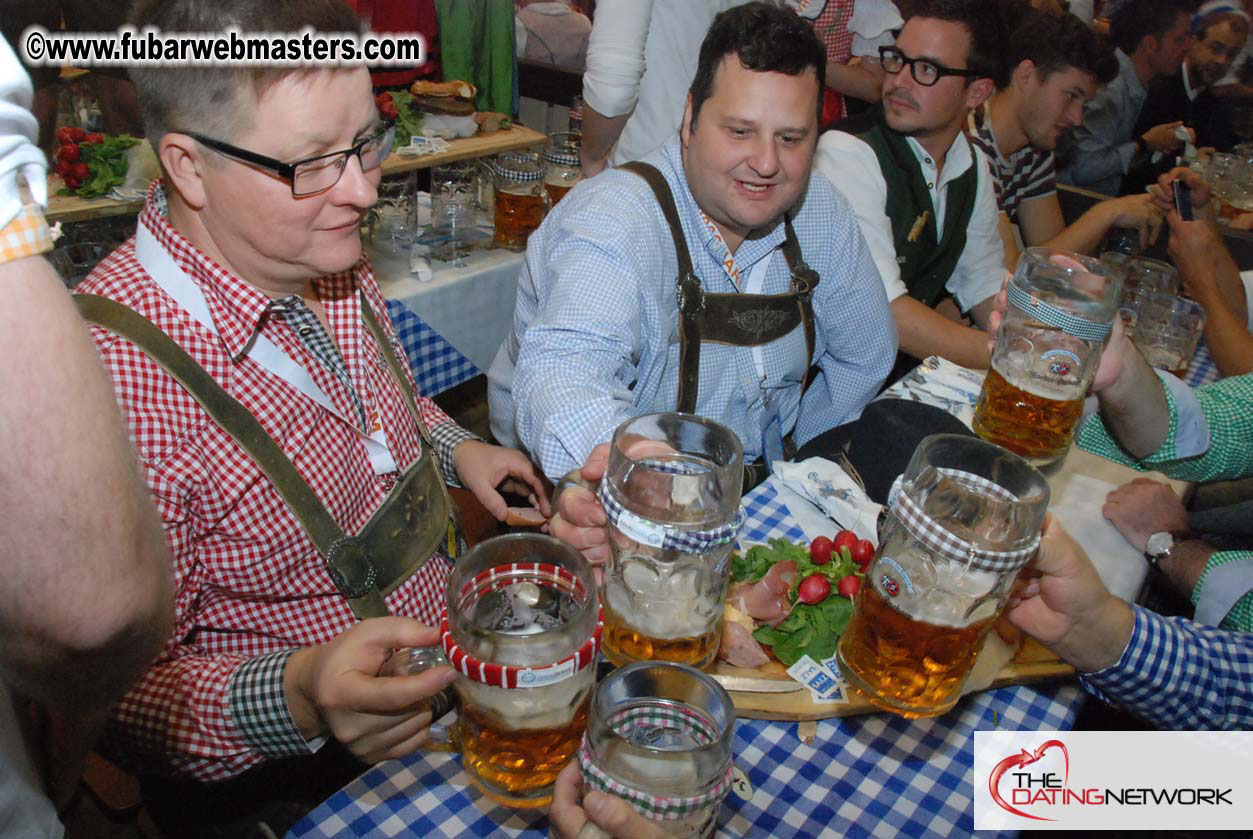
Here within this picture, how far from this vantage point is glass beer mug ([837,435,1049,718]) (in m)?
1.00

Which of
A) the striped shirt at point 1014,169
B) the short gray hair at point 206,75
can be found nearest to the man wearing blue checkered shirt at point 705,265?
the short gray hair at point 206,75

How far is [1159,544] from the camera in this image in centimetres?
178

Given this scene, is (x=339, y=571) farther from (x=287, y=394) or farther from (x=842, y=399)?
(x=842, y=399)

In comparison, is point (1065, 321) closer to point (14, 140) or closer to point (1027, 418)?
point (1027, 418)

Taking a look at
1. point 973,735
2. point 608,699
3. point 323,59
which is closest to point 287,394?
point 323,59

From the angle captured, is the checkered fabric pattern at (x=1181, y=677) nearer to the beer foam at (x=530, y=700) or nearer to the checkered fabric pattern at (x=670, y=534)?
the checkered fabric pattern at (x=670, y=534)

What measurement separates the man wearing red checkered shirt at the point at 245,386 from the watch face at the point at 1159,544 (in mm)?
1540

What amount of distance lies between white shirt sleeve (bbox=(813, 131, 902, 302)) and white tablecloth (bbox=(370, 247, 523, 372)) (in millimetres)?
Result: 1269

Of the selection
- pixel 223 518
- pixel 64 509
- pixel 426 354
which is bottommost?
pixel 426 354

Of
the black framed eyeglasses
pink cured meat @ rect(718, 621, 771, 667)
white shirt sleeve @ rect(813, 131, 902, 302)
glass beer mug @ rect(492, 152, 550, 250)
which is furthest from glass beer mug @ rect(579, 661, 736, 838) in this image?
glass beer mug @ rect(492, 152, 550, 250)

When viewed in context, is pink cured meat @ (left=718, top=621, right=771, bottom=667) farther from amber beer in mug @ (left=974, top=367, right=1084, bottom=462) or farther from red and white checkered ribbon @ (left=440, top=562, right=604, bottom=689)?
amber beer in mug @ (left=974, top=367, right=1084, bottom=462)

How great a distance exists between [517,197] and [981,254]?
1832 millimetres

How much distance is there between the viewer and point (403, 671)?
3.58 ft

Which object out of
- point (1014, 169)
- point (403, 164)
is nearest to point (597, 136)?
point (403, 164)
